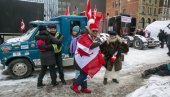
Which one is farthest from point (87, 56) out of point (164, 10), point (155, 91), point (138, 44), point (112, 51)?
point (164, 10)

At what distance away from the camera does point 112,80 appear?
6.85 m

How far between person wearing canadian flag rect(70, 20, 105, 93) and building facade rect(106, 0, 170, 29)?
52260mm

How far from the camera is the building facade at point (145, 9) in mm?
57688

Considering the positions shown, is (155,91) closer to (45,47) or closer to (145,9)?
(45,47)

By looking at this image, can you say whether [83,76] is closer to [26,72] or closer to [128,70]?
[26,72]

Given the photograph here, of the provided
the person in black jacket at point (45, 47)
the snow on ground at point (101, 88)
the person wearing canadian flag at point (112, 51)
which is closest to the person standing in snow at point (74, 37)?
the snow on ground at point (101, 88)

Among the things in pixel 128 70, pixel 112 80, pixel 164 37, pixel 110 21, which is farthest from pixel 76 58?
pixel 110 21

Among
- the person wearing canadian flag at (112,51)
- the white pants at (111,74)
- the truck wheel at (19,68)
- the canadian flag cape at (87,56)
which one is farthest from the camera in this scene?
the truck wheel at (19,68)

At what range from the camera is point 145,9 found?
5912 centimetres

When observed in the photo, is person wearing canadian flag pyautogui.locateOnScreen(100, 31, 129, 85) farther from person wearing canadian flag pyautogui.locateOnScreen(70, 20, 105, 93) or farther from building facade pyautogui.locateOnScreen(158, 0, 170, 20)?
building facade pyautogui.locateOnScreen(158, 0, 170, 20)

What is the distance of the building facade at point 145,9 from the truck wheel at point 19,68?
2020 inches

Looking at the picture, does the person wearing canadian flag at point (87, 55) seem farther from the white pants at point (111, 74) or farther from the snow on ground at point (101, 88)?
the white pants at point (111, 74)

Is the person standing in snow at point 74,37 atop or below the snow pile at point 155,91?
atop

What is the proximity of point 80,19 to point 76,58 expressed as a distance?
2.93 m
